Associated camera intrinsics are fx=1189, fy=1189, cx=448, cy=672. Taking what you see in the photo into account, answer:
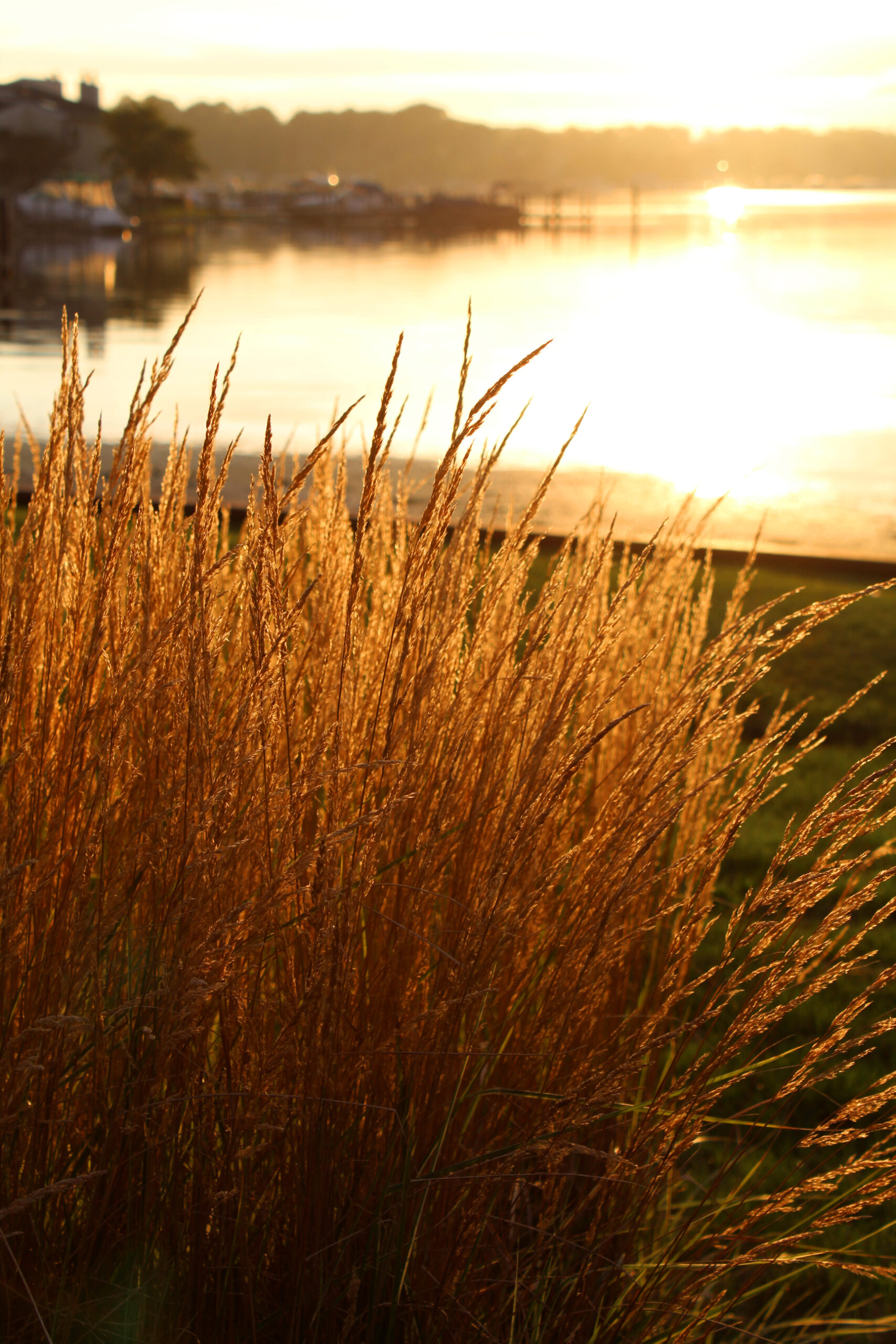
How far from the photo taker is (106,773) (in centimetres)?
150

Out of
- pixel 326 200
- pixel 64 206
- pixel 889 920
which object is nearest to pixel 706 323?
pixel 889 920

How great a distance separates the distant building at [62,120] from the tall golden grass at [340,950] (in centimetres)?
6397

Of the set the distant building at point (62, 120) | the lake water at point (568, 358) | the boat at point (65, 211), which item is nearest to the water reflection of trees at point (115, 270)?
the lake water at point (568, 358)

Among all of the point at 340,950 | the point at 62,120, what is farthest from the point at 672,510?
the point at 62,120

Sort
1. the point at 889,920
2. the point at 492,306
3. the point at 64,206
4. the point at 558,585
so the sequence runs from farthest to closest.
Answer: the point at 64,206 → the point at 492,306 → the point at 889,920 → the point at 558,585

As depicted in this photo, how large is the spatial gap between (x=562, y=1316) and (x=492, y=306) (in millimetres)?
25176

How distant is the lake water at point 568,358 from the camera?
10.2 m

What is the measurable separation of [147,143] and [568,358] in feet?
210

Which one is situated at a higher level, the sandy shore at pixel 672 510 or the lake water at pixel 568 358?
the lake water at pixel 568 358

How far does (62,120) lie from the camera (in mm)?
63219

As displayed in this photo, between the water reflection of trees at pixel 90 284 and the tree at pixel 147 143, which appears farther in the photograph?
the tree at pixel 147 143

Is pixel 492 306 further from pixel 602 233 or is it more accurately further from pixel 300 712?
pixel 602 233

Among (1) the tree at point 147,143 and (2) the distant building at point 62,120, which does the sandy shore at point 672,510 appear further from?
(1) the tree at point 147,143

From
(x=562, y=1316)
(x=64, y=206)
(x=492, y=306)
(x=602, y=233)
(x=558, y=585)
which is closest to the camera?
(x=562, y=1316)
